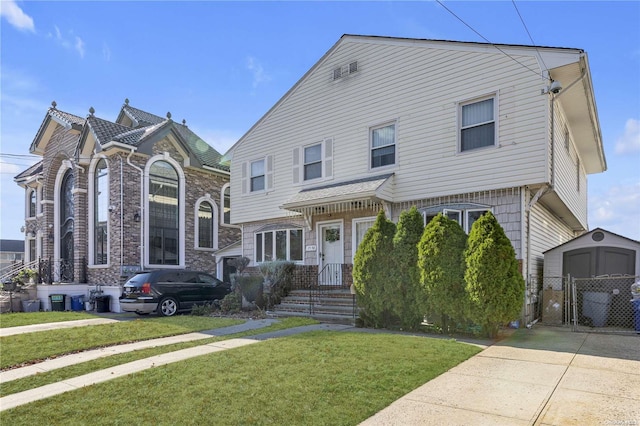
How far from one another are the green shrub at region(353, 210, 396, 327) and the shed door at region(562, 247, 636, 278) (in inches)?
199

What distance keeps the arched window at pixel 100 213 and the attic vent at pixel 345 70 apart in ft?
36.2

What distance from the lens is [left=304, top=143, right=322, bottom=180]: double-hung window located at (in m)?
14.1

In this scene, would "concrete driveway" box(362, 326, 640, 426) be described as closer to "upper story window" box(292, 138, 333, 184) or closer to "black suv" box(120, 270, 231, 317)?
"upper story window" box(292, 138, 333, 184)

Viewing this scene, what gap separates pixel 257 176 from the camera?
1597 cm

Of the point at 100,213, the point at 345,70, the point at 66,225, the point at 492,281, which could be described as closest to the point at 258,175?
the point at 345,70

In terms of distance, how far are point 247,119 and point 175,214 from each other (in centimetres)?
607

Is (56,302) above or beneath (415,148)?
beneath

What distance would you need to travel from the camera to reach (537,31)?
10.6m

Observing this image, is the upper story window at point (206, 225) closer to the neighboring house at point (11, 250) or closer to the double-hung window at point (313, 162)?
the double-hung window at point (313, 162)

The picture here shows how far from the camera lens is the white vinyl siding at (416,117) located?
989 centimetres

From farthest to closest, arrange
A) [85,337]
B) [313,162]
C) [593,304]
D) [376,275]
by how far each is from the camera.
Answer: [313,162] < [593,304] < [376,275] < [85,337]

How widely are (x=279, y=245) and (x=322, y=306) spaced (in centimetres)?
394

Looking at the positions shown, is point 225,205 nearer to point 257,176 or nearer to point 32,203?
point 257,176

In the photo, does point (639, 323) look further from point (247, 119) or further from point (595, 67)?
point (247, 119)
